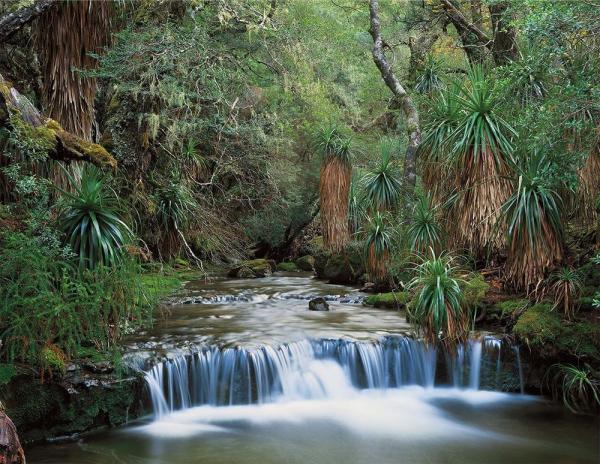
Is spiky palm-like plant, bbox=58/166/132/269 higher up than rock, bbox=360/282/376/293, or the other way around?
spiky palm-like plant, bbox=58/166/132/269

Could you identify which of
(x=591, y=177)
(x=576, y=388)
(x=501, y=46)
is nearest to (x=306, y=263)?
(x=501, y=46)

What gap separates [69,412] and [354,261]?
9.27 metres

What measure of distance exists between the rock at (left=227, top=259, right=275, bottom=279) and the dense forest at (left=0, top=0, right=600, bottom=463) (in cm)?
119

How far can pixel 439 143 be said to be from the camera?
9.57 metres

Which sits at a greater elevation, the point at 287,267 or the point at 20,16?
the point at 20,16

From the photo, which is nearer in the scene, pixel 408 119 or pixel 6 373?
pixel 6 373

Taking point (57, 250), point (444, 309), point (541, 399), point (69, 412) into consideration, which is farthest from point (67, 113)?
point (541, 399)

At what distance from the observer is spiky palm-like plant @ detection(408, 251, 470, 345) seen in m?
7.74

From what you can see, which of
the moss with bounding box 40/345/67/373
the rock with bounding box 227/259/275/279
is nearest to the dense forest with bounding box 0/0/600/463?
the moss with bounding box 40/345/67/373

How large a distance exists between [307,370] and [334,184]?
271 inches

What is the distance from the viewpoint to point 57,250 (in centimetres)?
648

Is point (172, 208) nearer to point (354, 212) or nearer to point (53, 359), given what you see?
point (354, 212)

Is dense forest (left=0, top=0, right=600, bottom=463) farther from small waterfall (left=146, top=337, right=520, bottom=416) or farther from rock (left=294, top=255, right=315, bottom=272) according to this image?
rock (left=294, top=255, right=315, bottom=272)

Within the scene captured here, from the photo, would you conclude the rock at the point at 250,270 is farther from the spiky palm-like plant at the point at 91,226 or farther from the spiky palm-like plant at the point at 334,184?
the spiky palm-like plant at the point at 91,226
